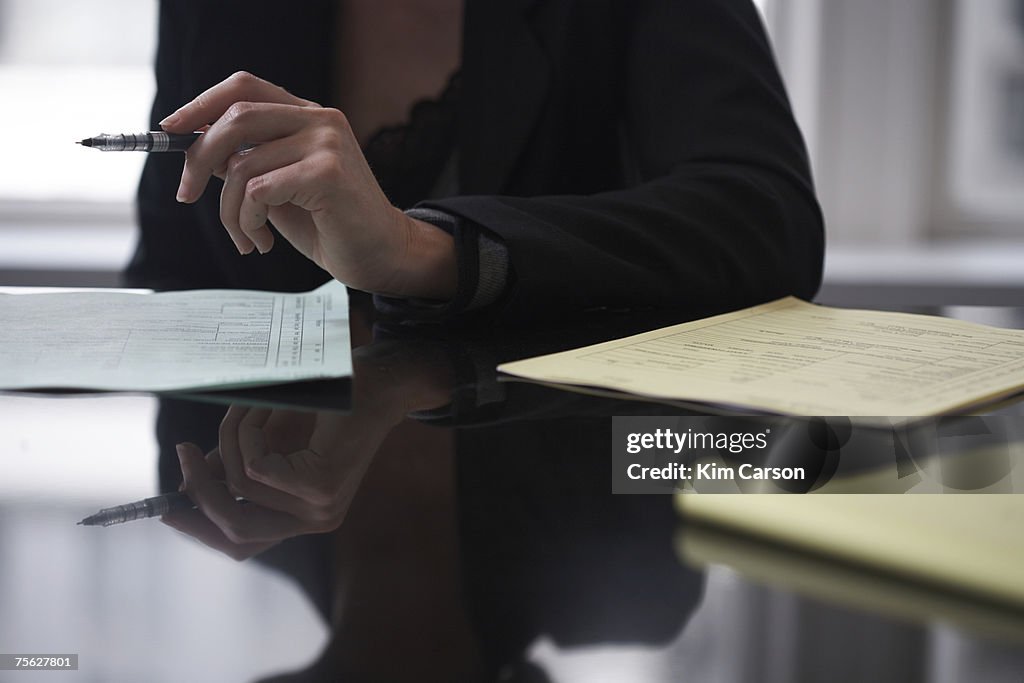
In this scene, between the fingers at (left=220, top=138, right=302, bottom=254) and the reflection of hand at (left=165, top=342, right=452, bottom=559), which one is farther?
the fingers at (left=220, top=138, right=302, bottom=254)

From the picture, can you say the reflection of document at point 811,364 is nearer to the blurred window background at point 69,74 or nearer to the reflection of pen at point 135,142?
the reflection of pen at point 135,142

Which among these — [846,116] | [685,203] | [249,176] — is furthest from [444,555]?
[846,116]

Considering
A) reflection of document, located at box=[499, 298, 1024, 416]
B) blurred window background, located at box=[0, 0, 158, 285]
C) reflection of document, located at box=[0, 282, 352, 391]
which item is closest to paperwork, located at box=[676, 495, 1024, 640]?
reflection of document, located at box=[499, 298, 1024, 416]

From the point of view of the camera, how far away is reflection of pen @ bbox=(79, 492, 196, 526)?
1.26 ft

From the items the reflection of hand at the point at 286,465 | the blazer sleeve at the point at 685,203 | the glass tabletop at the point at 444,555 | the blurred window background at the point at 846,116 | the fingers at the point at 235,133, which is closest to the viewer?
the glass tabletop at the point at 444,555

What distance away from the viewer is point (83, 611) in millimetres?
304

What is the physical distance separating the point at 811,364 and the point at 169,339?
41 centimetres

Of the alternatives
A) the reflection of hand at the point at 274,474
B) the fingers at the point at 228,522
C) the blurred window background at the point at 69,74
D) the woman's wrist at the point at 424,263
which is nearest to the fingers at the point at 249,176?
the woman's wrist at the point at 424,263

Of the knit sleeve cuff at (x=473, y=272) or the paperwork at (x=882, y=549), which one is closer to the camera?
the paperwork at (x=882, y=549)

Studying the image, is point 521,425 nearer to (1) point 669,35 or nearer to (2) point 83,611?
(2) point 83,611

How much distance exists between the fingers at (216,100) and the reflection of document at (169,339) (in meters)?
0.14

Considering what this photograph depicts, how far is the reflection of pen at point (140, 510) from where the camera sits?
385 millimetres

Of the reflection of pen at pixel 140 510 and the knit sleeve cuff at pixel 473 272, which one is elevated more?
the knit sleeve cuff at pixel 473 272

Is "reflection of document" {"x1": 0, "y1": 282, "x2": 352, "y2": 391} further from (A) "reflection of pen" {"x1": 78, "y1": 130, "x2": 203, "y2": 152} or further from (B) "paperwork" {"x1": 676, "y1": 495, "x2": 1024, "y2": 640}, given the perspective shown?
(B) "paperwork" {"x1": 676, "y1": 495, "x2": 1024, "y2": 640}
